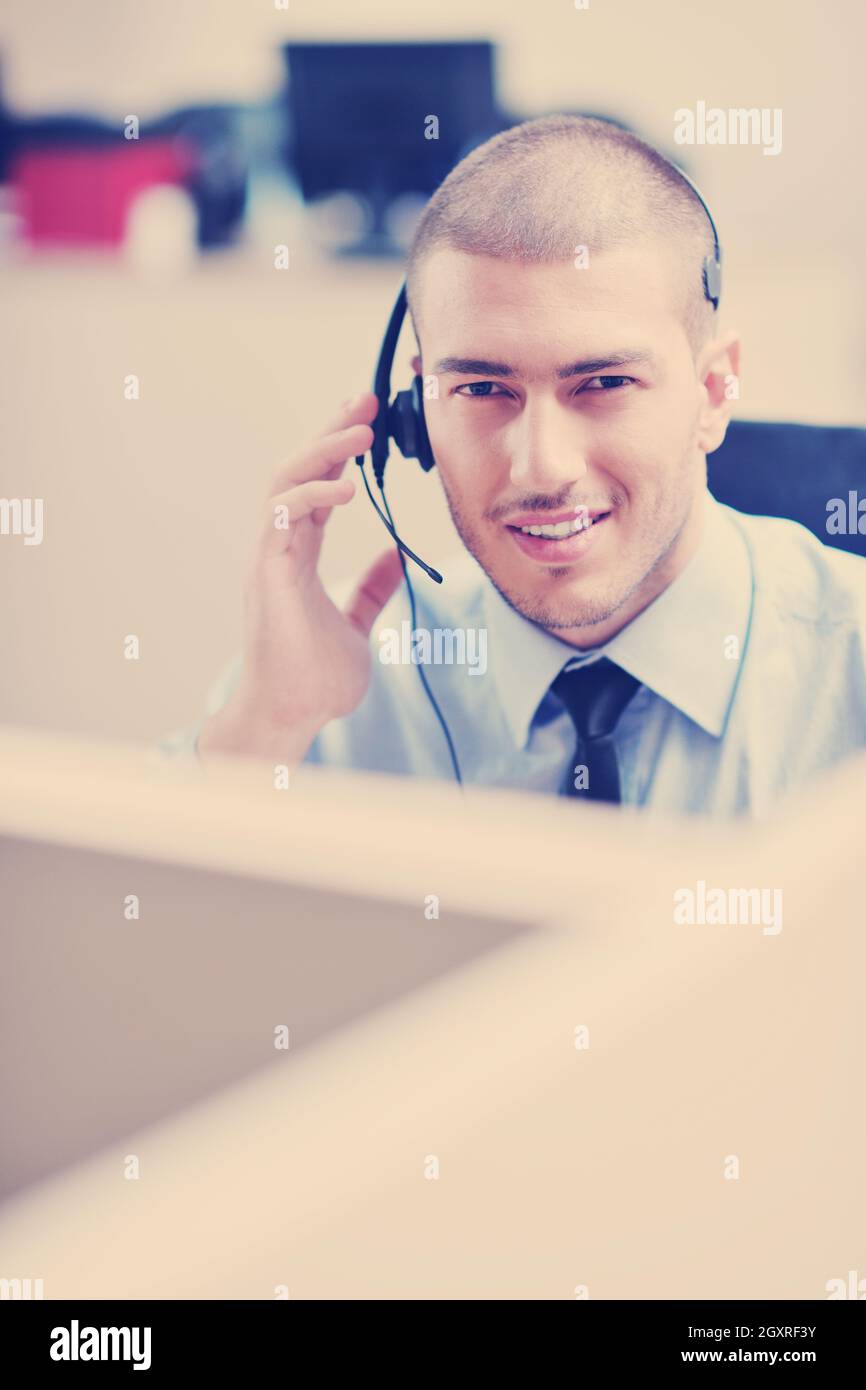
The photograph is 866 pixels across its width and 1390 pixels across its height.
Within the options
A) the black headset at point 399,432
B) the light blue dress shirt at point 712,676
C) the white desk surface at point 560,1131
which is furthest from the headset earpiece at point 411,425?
the white desk surface at point 560,1131

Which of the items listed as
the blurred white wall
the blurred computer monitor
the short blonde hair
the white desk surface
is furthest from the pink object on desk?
the white desk surface

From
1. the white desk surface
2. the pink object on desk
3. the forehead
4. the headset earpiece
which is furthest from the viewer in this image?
the pink object on desk

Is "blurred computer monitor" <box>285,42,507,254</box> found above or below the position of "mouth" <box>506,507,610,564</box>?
above

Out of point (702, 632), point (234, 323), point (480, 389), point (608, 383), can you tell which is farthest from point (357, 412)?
point (234, 323)

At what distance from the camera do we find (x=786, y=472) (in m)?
1.28

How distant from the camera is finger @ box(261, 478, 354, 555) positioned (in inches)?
54.8

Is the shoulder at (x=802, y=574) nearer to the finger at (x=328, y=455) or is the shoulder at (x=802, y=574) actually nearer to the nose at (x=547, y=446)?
the nose at (x=547, y=446)

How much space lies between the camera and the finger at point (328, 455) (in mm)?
1384

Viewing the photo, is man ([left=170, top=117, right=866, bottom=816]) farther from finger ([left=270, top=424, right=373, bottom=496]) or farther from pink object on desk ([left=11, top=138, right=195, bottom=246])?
pink object on desk ([left=11, top=138, right=195, bottom=246])

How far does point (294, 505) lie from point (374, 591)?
0.35ft

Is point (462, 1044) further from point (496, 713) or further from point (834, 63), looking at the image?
point (834, 63)

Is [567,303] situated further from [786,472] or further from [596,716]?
[596,716]
